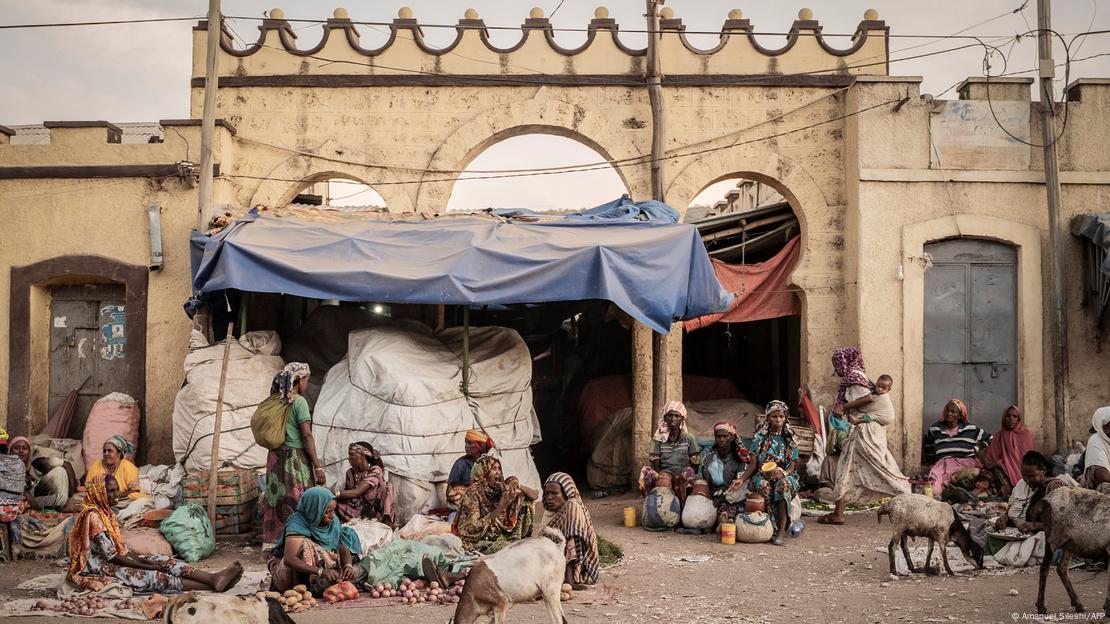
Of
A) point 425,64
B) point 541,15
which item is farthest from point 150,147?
point 541,15

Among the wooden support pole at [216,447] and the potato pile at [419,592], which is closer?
the potato pile at [419,592]

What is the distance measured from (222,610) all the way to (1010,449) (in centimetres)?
782

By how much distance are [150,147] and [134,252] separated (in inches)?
46.8

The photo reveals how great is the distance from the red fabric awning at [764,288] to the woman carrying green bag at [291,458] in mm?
5063

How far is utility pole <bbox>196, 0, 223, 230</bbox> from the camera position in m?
10.4

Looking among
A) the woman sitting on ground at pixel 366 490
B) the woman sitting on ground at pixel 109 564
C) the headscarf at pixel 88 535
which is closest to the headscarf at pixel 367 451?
the woman sitting on ground at pixel 366 490

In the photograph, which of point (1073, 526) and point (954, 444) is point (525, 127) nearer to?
point (954, 444)

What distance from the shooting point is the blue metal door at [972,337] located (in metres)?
11.1

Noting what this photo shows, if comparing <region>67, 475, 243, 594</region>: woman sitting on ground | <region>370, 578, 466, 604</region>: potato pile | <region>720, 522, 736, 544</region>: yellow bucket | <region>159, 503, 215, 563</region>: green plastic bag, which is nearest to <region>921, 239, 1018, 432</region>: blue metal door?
<region>720, 522, 736, 544</region>: yellow bucket

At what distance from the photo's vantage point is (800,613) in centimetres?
609

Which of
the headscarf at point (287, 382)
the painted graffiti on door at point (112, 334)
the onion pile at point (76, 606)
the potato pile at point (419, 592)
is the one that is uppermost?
the painted graffiti on door at point (112, 334)

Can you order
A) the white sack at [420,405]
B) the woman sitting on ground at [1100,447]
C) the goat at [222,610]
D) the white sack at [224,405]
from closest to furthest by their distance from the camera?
the goat at [222,610] → the woman sitting on ground at [1100,447] → the white sack at [420,405] → the white sack at [224,405]

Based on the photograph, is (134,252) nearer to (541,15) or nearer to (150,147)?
(150,147)

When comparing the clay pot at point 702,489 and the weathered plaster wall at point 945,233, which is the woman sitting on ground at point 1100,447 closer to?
the clay pot at point 702,489
